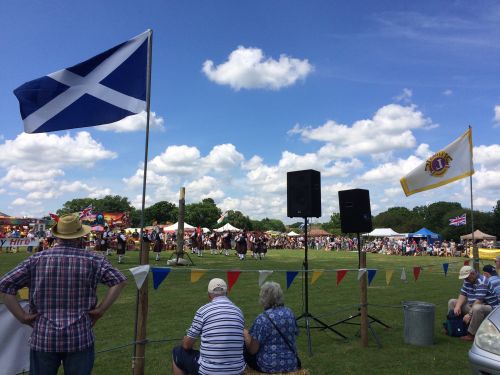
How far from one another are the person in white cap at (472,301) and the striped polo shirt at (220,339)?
4.98 meters

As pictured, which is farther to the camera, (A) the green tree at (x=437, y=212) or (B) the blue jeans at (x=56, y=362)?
(A) the green tree at (x=437, y=212)

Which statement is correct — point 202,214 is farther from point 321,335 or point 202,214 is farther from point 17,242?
point 321,335

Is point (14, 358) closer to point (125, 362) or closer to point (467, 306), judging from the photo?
point (125, 362)

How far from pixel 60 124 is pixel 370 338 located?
6.05 m

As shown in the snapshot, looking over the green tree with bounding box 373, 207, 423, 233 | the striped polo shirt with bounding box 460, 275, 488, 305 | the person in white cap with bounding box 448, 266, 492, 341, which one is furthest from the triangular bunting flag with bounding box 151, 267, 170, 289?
the green tree with bounding box 373, 207, 423, 233

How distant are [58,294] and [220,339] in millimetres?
1418

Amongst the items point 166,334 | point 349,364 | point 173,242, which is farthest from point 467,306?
point 173,242

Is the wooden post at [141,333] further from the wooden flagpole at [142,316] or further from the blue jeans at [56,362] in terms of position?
the blue jeans at [56,362]

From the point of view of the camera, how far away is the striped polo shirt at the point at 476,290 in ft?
23.2

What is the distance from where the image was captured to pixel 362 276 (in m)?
6.90

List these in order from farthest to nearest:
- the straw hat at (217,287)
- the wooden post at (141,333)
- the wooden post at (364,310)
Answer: the wooden post at (364,310) < the wooden post at (141,333) < the straw hat at (217,287)

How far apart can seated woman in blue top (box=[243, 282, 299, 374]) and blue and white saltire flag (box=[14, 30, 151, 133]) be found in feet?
9.55

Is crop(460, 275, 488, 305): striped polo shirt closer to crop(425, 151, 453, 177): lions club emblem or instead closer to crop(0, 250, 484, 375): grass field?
crop(0, 250, 484, 375): grass field

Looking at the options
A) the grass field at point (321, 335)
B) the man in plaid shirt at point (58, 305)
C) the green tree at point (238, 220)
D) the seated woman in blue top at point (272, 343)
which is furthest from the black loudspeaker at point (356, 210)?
the green tree at point (238, 220)
